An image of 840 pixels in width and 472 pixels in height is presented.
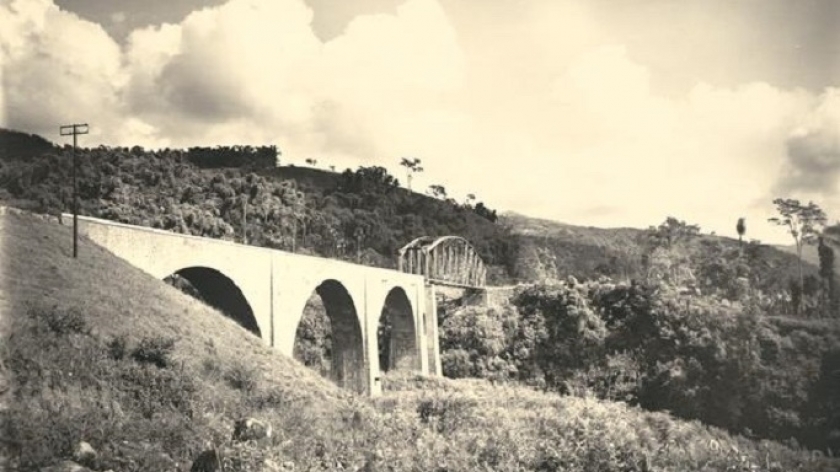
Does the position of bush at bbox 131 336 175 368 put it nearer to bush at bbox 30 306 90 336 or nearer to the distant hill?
bush at bbox 30 306 90 336

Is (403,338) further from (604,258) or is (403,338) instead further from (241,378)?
(604,258)

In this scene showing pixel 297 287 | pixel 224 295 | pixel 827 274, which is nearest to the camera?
pixel 224 295

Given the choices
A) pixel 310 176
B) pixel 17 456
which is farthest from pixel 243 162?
pixel 17 456

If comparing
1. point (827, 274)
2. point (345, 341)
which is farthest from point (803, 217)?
point (345, 341)

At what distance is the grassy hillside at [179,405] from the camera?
11203 mm

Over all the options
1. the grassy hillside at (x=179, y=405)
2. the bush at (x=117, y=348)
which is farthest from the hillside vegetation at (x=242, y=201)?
the bush at (x=117, y=348)

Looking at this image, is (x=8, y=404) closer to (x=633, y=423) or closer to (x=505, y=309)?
(x=633, y=423)

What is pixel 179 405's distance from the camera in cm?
1355

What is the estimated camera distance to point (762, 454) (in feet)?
73.3

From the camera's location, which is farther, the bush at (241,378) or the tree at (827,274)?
the tree at (827,274)

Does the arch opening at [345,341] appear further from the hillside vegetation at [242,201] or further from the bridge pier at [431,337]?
the hillside vegetation at [242,201]

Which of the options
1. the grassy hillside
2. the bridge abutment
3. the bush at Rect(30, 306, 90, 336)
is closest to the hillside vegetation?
the bridge abutment

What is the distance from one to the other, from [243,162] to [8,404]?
131m

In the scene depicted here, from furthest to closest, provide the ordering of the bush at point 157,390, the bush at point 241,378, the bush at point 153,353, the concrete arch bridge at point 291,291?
the concrete arch bridge at point 291,291, the bush at point 241,378, the bush at point 153,353, the bush at point 157,390
